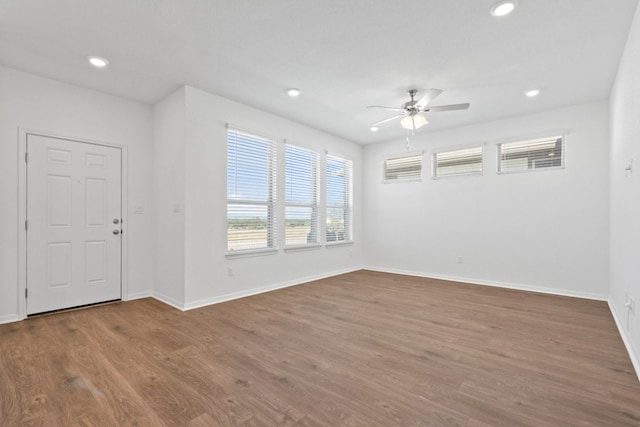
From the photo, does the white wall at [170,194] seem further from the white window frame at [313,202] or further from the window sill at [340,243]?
the window sill at [340,243]

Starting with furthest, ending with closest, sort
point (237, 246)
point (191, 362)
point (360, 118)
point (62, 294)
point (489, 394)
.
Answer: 1. point (360, 118)
2. point (237, 246)
3. point (62, 294)
4. point (191, 362)
5. point (489, 394)

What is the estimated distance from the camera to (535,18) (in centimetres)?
252

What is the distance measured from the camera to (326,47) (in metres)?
2.99

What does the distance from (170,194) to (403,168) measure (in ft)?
14.6

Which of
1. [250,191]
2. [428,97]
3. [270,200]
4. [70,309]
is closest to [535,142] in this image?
[428,97]

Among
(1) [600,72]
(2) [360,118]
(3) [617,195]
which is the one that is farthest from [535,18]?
(2) [360,118]

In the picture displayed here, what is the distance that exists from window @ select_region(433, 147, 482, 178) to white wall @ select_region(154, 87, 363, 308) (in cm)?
335

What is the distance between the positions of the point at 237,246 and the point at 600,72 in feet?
16.4

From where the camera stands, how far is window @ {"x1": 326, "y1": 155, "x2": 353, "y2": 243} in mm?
6164


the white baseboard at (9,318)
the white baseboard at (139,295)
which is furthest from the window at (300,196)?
the white baseboard at (9,318)

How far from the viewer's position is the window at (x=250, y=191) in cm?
440

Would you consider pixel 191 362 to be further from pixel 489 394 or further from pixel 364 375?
pixel 489 394

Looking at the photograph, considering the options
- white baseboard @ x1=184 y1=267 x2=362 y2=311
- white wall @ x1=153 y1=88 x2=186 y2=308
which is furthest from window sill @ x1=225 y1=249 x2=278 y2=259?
white wall @ x1=153 y1=88 x2=186 y2=308

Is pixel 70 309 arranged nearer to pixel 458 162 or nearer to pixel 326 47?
pixel 326 47
